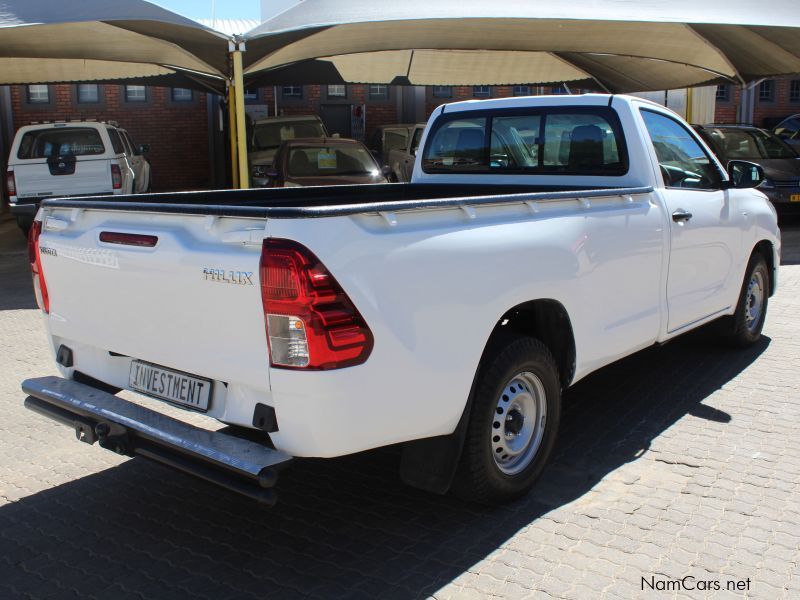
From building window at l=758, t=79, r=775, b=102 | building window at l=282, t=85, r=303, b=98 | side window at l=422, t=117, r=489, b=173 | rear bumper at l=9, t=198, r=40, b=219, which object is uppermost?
building window at l=758, t=79, r=775, b=102

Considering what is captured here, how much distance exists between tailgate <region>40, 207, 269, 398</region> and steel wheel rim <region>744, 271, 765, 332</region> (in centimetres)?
472

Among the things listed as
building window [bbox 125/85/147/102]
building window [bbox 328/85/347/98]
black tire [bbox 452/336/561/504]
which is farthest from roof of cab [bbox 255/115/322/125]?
black tire [bbox 452/336/561/504]

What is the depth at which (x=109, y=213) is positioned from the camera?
3676mm

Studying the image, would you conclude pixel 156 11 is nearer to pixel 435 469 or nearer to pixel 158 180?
pixel 435 469

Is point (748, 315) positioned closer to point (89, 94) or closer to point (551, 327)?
point (551, 327)

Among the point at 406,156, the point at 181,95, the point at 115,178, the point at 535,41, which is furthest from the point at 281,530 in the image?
the point at 181,95

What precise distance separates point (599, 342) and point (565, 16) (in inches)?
332

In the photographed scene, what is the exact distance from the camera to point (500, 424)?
3.84 meters

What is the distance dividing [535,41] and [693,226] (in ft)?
32.4

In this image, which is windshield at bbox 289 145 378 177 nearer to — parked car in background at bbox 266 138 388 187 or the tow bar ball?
parked car in background at bbox 266 138 388 187

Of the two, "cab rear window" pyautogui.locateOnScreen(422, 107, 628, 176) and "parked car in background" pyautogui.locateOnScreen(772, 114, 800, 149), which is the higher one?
"parked car in background" pyautogui.locateOnScreen(772, 114, 800, 149)

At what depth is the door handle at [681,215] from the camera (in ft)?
16.4

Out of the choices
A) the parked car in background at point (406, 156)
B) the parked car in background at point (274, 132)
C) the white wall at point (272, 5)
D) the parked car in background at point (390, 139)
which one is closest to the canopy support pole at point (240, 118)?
the parked car in background at point (274, 132)

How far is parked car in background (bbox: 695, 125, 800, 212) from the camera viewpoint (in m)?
14.5
